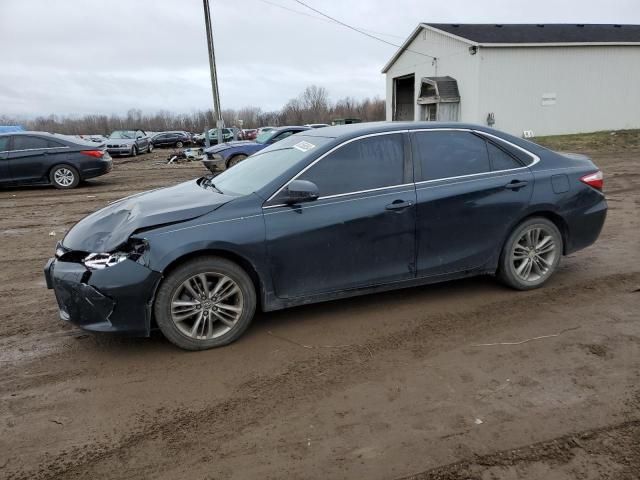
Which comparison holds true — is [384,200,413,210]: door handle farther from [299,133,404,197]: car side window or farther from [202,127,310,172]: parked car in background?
[202,127,310,172]: parked car in background

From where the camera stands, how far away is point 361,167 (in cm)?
447

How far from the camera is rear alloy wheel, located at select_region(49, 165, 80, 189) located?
43.8ft

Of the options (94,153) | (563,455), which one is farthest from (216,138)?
(563,455)

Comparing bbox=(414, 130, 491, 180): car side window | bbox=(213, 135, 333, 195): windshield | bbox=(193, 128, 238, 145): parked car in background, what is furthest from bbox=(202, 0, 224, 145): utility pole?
bbox=(414, 130, 491, 180): car side window

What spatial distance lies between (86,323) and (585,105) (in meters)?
30.3

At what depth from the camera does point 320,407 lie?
3.21m

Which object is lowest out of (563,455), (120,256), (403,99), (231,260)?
(563,455)

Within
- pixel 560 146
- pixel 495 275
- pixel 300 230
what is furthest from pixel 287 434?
pixel 560 146

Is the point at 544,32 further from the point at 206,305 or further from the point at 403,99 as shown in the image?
the point at 206,305

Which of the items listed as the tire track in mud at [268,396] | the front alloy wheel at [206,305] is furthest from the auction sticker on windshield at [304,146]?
the tire track in mud at [268,396]

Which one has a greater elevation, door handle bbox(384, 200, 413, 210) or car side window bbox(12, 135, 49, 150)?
car side window bbox(12, 135, 49, 150)

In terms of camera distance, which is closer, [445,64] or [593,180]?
[593,180]

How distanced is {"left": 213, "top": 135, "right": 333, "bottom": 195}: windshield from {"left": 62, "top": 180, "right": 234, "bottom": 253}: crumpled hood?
218mm

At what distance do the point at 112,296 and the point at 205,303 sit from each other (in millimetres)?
661
